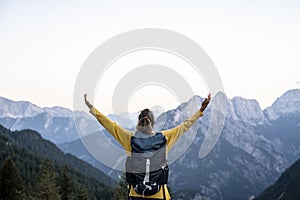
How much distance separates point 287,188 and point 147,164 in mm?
177937

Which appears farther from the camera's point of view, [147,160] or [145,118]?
[145,118]

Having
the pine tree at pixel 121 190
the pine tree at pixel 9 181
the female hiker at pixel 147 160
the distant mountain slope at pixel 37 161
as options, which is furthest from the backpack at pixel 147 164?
the distant mountain slope at pixel 37 161

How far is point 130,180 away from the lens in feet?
17.7

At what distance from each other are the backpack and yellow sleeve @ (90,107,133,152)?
0.56ft

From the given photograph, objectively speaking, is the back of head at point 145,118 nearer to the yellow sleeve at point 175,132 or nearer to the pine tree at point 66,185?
the yellow sleeve at point 175,132

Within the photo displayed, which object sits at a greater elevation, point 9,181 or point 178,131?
point 9,181

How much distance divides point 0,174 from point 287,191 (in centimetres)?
14717

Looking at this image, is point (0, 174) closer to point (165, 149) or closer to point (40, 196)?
point (40, 196)

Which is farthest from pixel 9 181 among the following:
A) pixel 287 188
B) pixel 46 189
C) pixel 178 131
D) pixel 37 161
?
pixel 287 188

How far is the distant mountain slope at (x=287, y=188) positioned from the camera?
156 metres

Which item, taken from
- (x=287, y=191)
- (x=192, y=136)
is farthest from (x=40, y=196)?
(x=287, y=191)

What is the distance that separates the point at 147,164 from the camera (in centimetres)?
520

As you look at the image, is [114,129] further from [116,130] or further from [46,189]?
[46,189]

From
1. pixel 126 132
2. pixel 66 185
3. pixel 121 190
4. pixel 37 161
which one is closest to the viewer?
pixel 126 132
